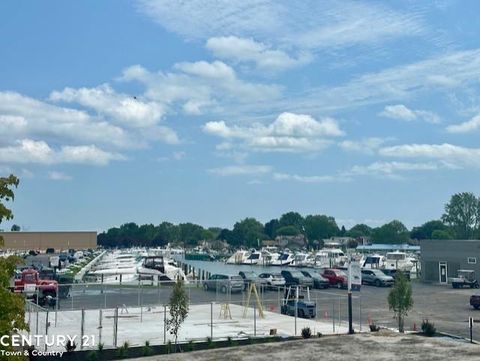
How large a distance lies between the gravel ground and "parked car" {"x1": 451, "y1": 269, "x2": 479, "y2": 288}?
31.5 m

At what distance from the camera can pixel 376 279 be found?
6000 centimetres

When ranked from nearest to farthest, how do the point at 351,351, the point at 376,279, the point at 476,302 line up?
1. the point at 351,351
2. the point at 476,302
3. the point at 376,279

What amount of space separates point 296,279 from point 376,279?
27.2 feet

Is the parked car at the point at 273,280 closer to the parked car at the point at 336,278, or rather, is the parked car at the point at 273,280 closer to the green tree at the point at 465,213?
the parked car at the point at 336,278

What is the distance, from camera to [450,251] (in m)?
62.1

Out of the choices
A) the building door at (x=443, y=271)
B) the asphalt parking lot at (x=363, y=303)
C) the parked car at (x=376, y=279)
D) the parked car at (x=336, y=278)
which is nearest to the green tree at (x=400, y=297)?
the asphalt parking lot at (x=363, y=303)

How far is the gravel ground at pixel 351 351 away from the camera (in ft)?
76.4

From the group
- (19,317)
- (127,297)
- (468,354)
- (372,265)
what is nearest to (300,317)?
(468,354)

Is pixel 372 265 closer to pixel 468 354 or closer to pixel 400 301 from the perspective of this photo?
pixel 400 301

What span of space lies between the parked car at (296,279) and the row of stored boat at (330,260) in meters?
13.6

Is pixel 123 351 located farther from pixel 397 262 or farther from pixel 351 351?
pixel 397 262

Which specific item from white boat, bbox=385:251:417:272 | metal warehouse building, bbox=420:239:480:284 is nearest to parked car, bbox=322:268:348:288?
metal warehouse building, bbox=420:239:480:284

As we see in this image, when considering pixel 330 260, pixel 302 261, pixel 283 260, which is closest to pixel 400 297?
pixel 330 260

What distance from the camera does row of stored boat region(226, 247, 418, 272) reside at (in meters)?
85.9
